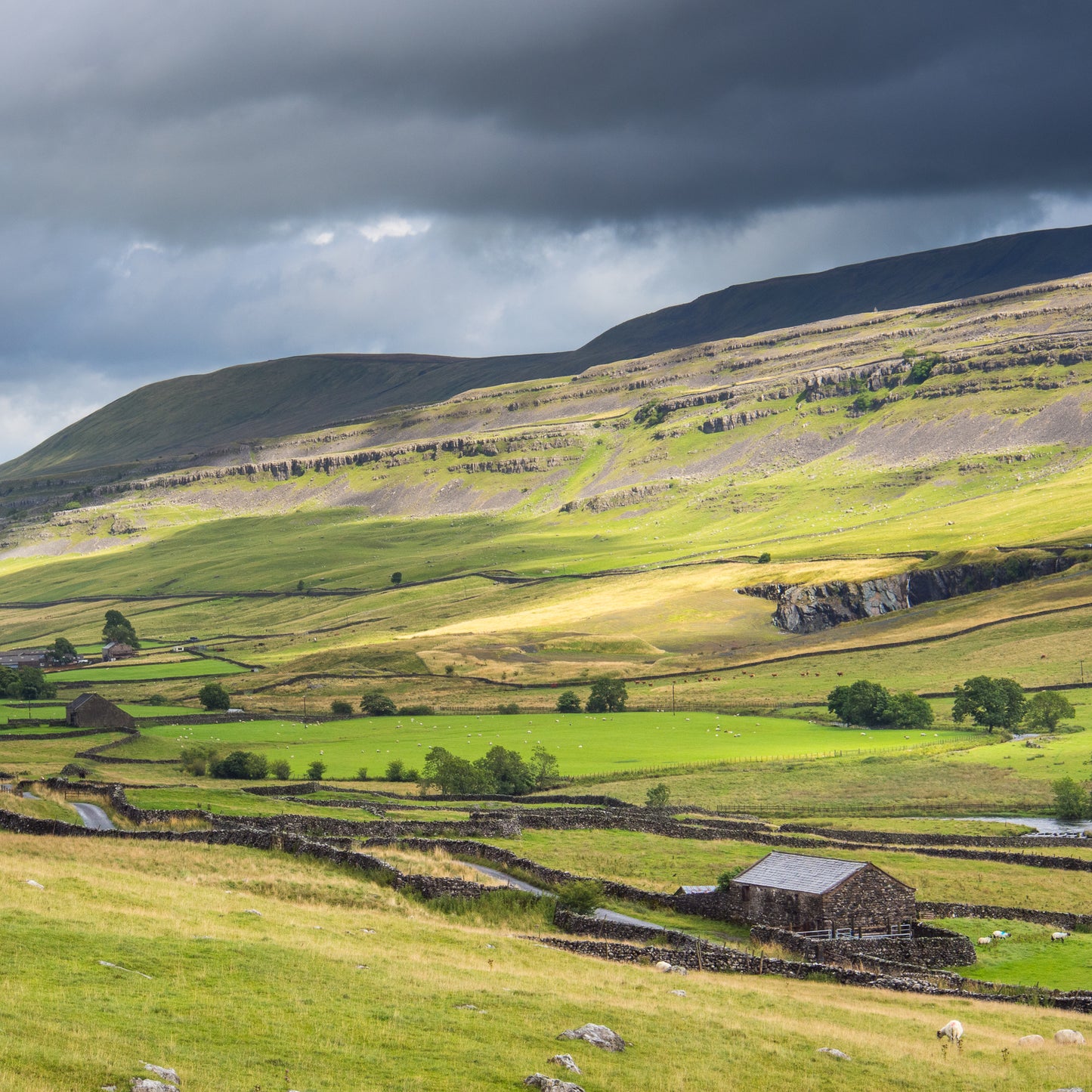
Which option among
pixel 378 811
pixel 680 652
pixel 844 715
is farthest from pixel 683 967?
pixel 680 652

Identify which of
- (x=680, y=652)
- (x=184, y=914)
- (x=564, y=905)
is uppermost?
(x=184, y=914)

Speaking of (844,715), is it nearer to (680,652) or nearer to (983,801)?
(983,801)

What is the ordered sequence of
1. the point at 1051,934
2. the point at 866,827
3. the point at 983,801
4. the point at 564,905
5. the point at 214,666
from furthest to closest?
the point at 214,666 → the point at 983,801 → the point at 866,827 → the point at 1051,934 → the point at 564,905

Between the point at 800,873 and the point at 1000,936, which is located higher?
the point at 800,873

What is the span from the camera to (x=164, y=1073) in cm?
1842

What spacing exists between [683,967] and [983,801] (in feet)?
190

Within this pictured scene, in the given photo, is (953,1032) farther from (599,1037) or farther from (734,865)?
(734,865)

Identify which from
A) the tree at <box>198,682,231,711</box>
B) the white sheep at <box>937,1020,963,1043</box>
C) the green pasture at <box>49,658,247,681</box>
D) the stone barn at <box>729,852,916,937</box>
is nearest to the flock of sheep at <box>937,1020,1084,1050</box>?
the white sheep at <box>937,1020,963,1043</box>

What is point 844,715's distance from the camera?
124000mm

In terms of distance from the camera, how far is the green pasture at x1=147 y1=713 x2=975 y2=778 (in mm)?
102688

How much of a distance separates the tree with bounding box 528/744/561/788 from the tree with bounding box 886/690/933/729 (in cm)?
3745

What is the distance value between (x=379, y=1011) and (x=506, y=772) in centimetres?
6716

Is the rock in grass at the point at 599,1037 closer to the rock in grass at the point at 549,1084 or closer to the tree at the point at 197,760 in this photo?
the rock in grass at the point at 549,1084

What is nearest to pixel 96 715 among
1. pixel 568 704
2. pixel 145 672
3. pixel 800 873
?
pixel 568 704
